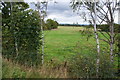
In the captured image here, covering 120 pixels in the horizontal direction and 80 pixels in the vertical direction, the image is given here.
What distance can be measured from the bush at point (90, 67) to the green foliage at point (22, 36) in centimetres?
144

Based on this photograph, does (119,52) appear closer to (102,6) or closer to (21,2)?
(102,6)

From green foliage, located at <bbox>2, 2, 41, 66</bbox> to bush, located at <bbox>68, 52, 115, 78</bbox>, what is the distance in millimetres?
1436

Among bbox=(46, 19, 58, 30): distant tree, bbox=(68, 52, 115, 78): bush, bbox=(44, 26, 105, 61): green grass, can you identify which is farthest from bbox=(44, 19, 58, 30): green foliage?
bbox=(68, 52, 115, 78): bush

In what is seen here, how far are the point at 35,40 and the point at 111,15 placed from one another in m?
2.52

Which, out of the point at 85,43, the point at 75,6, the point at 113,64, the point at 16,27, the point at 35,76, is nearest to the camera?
the point at 35,76

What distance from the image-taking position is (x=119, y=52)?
12.7 ft

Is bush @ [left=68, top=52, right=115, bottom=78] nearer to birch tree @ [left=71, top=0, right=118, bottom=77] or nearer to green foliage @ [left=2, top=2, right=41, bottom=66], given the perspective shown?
birch tree @ [left=71, top=0, right=118, bottom=77]

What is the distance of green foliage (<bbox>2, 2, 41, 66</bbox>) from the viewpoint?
440cm

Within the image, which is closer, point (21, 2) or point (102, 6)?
point (102, 6)

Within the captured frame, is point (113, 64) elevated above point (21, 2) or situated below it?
below

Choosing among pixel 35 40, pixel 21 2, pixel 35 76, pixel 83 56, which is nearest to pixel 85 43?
pixel 83 56

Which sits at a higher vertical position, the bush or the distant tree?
the distant tree

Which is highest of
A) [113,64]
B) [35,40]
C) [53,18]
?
[53,18]

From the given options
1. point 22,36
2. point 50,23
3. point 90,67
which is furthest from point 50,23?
point 90,67
